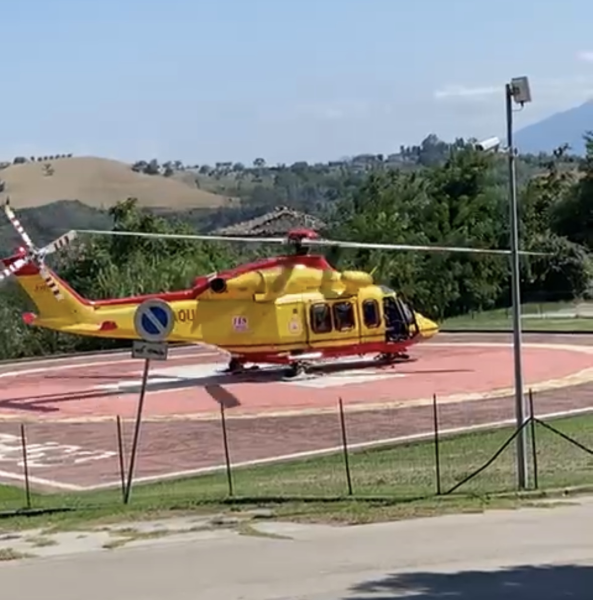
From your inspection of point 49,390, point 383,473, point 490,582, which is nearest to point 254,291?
point 49,390

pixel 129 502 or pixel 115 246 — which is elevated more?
pixel 115 246

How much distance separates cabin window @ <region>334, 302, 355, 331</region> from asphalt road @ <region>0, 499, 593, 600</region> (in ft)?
80.6

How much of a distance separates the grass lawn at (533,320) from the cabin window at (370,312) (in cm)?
1231

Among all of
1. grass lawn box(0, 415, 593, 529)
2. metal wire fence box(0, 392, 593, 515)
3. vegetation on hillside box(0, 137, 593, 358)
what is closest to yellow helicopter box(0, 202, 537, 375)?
metal wire fence box(0, 392, 593, 515)

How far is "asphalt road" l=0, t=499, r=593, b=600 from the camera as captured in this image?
443 inches

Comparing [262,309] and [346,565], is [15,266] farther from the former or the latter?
[346,565]

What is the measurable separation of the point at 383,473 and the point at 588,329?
3204 cm

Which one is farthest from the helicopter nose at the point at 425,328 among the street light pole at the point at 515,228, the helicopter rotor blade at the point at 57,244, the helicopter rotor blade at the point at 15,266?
the street light pole at the point at 515,228

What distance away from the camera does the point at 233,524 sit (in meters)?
16.4

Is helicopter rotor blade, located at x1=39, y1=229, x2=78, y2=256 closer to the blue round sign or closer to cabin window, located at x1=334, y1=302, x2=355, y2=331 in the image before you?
cabin window, located at x1=334, y1=302, x2=355, y2=331

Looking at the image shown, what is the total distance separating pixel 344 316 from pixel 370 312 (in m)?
0.85

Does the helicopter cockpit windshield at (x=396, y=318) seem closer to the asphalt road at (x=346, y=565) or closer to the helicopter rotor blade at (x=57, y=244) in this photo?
the helicopter rotor blade at (x=57, y=244)

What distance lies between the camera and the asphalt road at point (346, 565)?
11.3m

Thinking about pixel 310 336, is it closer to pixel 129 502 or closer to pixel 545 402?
pixel 545 402
